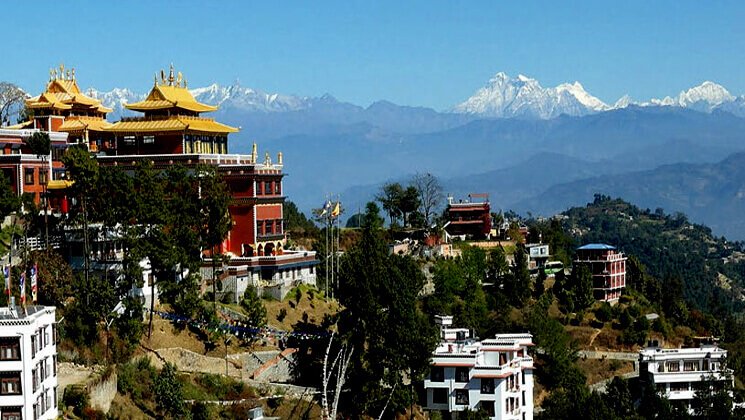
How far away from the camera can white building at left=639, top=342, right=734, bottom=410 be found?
77.8 metres

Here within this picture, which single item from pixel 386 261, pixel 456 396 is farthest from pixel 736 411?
pixel 386 261

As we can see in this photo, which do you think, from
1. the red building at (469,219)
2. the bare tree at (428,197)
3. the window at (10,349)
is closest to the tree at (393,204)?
the bare tree at (428,197)

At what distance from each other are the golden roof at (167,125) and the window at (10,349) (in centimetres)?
3013

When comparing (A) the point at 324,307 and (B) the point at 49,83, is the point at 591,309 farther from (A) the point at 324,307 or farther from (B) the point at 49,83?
(B) the point at 49,83

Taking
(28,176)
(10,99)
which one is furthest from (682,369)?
(10,99)

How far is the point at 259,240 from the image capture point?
245ft

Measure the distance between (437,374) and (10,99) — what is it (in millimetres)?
47255

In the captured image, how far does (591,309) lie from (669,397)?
13.2 meters

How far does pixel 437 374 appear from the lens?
218ft

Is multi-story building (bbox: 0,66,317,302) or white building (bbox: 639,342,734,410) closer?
multi-story building (bbox: 0,66,317,302)

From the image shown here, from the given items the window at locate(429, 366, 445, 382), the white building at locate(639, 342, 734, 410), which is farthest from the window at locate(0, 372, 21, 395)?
the white building at locate(639, 342, 734, 410)

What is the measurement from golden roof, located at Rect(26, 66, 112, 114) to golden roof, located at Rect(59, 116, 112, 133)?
0.92 m

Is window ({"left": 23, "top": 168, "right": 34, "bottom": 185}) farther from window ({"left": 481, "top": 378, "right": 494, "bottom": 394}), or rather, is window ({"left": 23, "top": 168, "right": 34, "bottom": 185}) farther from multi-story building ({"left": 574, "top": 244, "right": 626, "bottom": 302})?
multi-story building ({"left": 574, "top": 244, "right": 626, "bottom": 302})

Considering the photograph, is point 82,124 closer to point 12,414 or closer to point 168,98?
point 168,98
